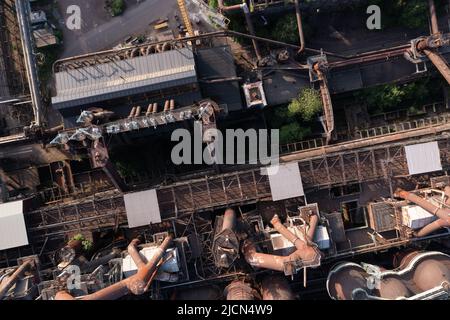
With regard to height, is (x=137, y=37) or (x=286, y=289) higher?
(x=137, y=37)

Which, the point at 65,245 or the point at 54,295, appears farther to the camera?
the point at 65,245

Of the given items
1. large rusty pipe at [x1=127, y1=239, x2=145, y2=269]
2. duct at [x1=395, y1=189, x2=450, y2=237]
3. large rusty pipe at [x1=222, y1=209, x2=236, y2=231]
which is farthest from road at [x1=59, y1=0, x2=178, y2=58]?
duct at [x1=395, y1=189, x2=450, y2=237]

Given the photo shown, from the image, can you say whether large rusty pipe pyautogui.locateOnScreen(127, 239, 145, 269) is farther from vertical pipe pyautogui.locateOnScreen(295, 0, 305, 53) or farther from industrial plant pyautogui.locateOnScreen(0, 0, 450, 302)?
vertical pipe pyautogui.locateOnScreen(295, 0, 305, 53)

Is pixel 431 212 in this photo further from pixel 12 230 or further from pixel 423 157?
pixel 12 230

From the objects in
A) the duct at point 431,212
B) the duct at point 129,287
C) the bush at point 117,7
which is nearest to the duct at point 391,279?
the duct at point 431,212

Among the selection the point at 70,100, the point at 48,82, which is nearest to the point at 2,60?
the point at 48,82

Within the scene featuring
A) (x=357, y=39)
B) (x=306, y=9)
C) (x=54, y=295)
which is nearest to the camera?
(x=54, y=295)

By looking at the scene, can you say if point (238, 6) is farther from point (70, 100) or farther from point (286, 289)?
point (286, 289)
